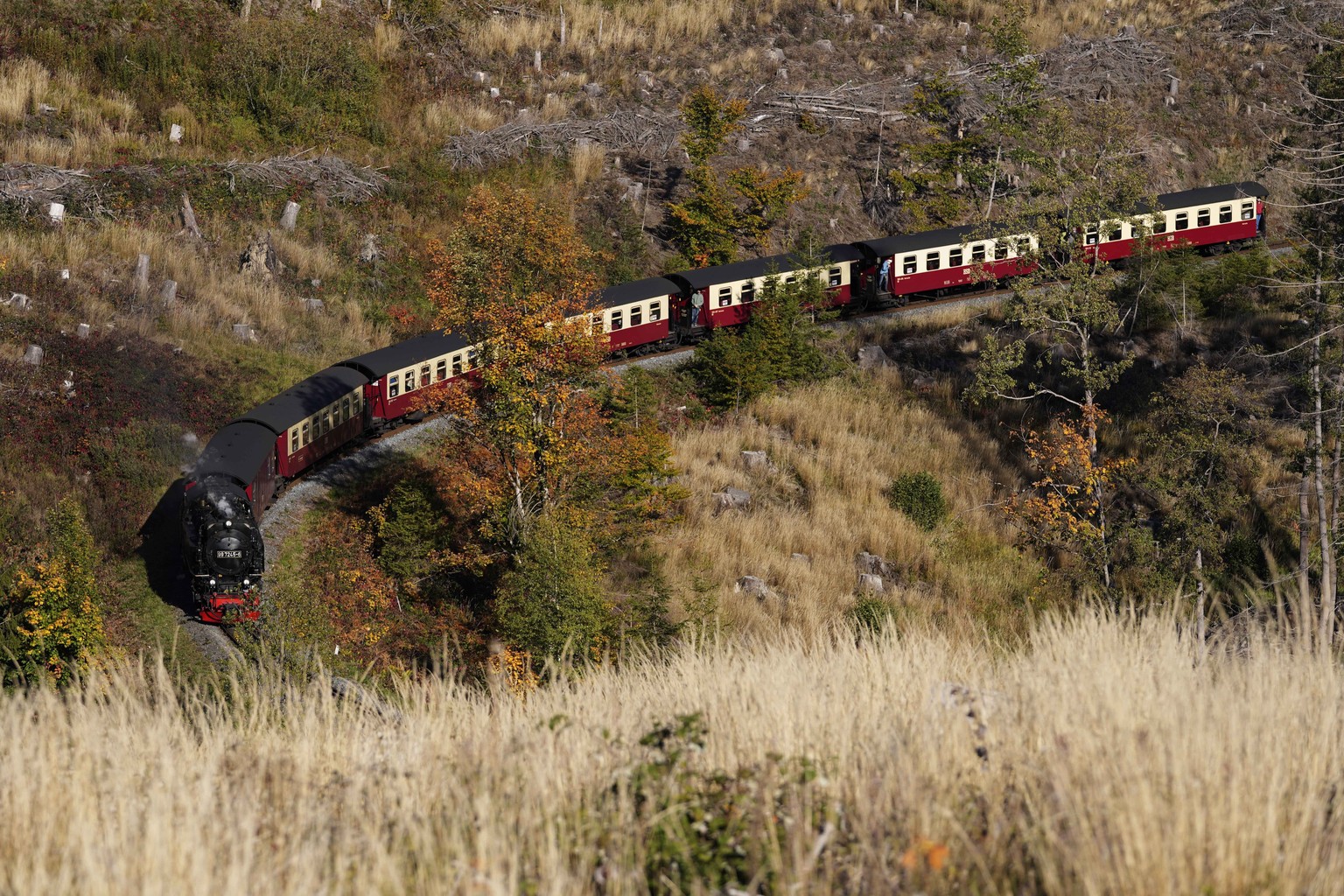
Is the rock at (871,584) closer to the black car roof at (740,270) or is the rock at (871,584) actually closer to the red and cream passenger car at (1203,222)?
the black car roof at (740,270)

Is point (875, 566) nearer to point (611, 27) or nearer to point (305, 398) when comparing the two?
point (305, 398)

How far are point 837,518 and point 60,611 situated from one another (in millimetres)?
18544

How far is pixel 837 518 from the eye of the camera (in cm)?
3139

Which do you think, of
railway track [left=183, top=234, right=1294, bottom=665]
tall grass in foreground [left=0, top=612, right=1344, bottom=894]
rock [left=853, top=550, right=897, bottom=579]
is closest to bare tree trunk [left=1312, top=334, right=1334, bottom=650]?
railway track [left=183, top=234, right=1294, bottom=665]

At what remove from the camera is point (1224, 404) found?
26.3 meters

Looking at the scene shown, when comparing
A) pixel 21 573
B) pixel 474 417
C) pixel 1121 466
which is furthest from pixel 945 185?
pixel 21 573

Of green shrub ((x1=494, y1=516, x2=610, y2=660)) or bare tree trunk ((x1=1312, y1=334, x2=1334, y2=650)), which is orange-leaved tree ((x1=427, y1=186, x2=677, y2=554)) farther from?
bare tree trunk ((x1=1312, y1=334, x2=1334, y2=650))

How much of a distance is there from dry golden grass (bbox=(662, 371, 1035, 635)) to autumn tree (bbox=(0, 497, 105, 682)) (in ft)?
35.8

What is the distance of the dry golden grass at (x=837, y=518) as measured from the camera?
27.4 meters

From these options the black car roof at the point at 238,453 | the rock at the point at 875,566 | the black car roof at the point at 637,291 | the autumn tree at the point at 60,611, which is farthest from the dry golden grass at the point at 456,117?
the autumn tree at the point at 60,611

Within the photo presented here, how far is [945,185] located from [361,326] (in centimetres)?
2632

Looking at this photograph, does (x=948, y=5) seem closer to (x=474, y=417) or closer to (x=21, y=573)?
(x=474, y=417)

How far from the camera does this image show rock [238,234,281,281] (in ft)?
129

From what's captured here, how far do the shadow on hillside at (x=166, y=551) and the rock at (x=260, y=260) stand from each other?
12.6m
